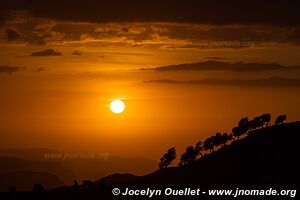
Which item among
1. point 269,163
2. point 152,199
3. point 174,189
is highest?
point 269,163

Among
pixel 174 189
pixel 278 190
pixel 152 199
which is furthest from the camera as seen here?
pixel 174 189

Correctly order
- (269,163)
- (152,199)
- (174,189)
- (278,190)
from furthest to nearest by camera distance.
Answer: (269,163) → (174,189) → (278,190) → (152,199)

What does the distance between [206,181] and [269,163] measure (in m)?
18.8

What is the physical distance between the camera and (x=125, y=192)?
16200 cm

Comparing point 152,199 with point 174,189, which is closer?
point 152,199

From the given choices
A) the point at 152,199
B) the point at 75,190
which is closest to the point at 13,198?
the point at 75,190

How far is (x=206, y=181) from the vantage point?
191625 mm

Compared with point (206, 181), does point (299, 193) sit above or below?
below

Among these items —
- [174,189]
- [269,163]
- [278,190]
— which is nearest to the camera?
[278,190]

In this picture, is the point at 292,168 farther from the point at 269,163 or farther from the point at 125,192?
the point at 125,192

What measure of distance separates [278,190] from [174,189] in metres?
30.6

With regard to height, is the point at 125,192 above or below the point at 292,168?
below

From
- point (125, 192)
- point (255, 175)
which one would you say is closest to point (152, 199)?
point (125, 192)

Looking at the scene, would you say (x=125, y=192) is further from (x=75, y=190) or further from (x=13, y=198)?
(x=13, y=198)
